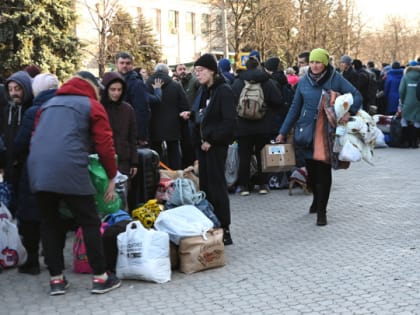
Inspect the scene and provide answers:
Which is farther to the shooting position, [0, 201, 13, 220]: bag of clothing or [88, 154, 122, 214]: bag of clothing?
[0, 201, 13, 220]: bag of clothing

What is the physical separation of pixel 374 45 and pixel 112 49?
40.1 meters

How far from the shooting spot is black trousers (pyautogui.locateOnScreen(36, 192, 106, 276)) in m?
5.78

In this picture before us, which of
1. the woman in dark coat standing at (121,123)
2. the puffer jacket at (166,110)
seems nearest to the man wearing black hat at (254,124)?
the puffer jacket at (166,110)

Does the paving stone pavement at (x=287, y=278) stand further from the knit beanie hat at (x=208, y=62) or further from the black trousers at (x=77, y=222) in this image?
the knit beanie hat at (x=208, y=62)

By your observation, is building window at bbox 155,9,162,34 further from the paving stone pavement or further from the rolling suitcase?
the rolling suitcase

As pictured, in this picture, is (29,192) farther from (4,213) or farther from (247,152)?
(247,152)

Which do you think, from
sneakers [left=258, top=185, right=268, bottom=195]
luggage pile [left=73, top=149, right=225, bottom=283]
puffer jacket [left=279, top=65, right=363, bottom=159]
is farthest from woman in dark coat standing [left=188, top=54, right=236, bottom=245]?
sneakers [left=258, top=185, right=268, bottom=195]

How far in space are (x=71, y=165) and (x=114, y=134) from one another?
1.82 meters

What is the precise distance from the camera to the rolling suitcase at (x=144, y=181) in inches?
326

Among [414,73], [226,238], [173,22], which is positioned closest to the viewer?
[226,238]

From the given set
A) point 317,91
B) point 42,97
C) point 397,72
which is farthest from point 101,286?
point 397,72

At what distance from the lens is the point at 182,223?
6.66 metres

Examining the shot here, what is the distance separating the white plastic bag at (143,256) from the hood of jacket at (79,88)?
129 centimetres

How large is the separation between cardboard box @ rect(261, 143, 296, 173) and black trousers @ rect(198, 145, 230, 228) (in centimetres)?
344
